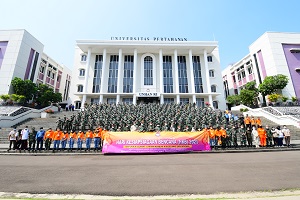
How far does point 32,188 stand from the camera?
4.06 metres

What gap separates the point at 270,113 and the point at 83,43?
3430cm

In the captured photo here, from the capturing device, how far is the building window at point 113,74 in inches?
1261

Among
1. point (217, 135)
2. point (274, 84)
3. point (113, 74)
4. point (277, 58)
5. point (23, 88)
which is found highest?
point (277, 58)

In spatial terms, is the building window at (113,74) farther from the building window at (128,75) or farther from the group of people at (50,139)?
the group of people at (50,139)

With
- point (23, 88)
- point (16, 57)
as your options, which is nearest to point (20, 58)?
point (16, 57)

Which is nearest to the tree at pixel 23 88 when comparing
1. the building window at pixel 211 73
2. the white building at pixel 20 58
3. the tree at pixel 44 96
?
the tree at pixel 44 96

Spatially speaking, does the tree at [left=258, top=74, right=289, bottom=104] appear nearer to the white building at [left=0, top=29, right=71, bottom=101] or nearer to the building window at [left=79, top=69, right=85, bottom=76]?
the building window at [left=79, top=69, right=85, bottom=76]

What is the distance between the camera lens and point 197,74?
33.8 meters

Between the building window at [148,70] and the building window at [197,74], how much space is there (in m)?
9.79

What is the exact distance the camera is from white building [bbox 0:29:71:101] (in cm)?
2727

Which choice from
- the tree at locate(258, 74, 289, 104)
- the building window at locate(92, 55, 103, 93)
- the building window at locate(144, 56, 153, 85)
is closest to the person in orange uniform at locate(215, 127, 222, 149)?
the tree at locate(258, 74, 289, 104)

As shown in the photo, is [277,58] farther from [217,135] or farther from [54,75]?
[54,75]

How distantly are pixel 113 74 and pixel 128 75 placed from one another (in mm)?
3262

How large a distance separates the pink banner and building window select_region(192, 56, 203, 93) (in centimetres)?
2444
